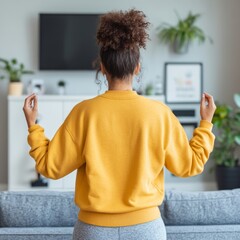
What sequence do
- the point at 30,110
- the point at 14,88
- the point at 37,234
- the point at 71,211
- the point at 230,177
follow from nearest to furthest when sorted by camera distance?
the point at 30,110
the point at 37,234
the point at 71,211
the point at 230,177
the point at 14,88

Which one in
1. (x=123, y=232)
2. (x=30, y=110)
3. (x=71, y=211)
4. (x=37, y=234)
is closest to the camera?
(x=123, y=232)

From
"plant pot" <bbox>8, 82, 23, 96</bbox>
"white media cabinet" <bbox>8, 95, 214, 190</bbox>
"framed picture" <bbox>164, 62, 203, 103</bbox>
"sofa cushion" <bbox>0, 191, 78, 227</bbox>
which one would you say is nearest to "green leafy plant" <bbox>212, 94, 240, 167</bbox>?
"framed picture" <bbox>164, 62, 203, 103</bbox>

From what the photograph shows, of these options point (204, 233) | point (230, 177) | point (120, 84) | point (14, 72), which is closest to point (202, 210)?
point (204, 233)

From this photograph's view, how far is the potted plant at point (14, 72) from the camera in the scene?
5148 mm

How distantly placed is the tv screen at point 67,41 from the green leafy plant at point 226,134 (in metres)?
1.50

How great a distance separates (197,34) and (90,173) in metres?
4.24

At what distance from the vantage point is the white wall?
534cm

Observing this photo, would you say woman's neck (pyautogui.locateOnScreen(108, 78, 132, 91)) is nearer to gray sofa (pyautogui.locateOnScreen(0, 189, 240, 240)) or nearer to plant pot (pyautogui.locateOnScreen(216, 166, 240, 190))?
gray sofa (pyautogui.locateOnScreen(0, 189, 240, 240))

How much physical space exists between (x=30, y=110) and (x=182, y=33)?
160 inches

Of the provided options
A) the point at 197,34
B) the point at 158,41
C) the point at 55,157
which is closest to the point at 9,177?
the point at 158,41

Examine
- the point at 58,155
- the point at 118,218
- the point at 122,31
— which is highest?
the point at 122,31

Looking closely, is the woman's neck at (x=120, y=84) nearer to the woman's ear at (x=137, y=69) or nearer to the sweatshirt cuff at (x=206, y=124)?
the woman's ear at (x=137, y=69)

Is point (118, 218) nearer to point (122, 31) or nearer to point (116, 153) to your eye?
point (116, 153)

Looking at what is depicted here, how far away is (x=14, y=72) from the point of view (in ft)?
17.1
